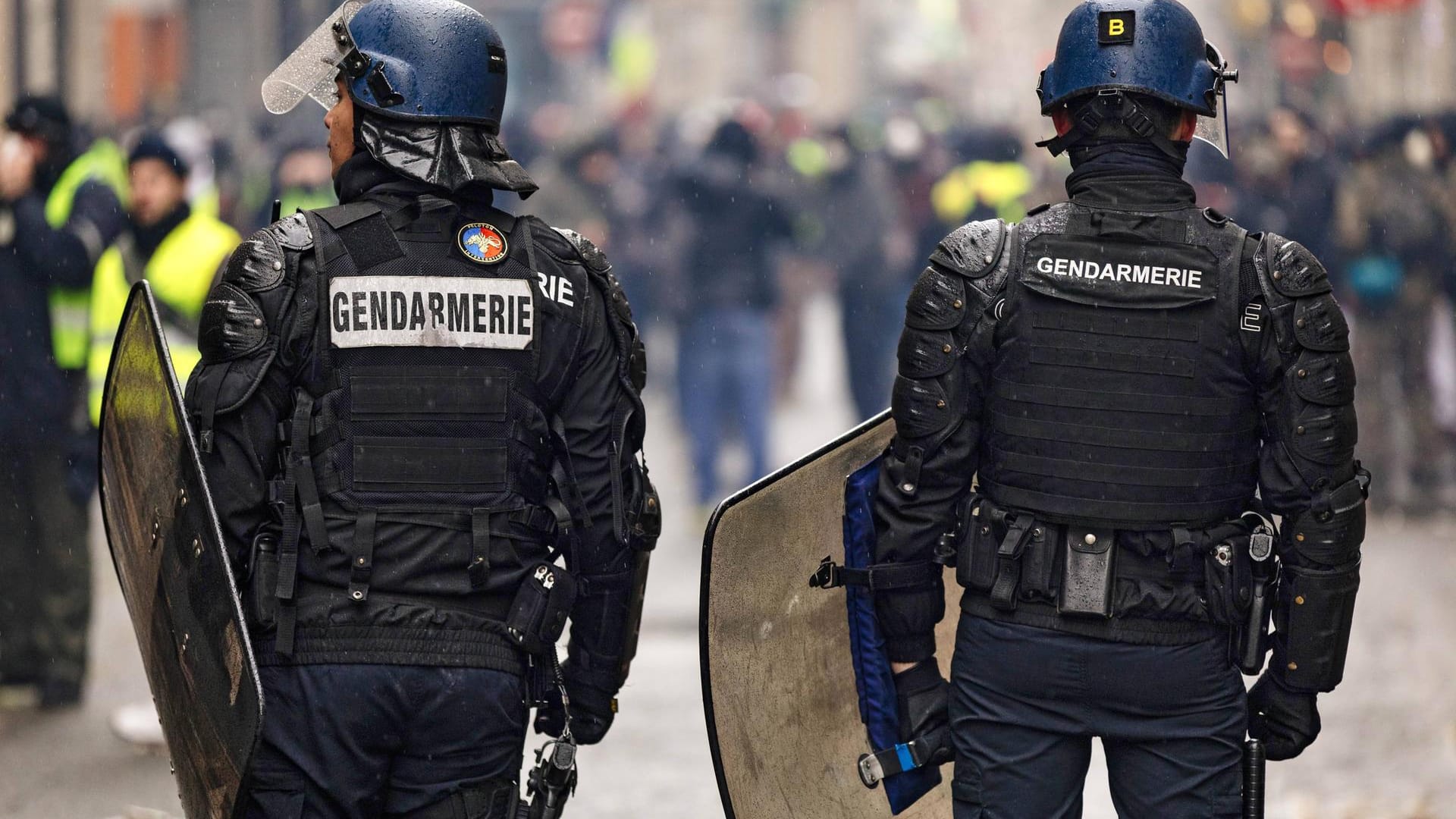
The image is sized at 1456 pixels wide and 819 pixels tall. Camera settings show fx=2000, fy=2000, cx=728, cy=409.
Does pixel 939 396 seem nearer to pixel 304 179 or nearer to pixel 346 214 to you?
pixel 346 214

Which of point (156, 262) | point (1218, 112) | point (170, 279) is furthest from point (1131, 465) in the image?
point (156, 262)

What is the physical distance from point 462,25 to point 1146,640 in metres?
1.71

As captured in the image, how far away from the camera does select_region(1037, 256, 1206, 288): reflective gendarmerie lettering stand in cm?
367

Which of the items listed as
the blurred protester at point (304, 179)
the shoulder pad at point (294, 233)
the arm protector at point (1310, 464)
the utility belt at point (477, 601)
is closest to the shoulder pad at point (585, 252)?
the shoulder pad at point (294, 233)

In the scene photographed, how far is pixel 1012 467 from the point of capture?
375 centimetres

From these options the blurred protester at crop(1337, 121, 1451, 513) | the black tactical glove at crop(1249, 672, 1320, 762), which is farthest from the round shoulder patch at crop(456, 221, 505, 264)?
the blurred protester at crop(1337, 121, 1451, 513)

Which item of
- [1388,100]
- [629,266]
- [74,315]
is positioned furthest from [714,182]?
[1388,100]

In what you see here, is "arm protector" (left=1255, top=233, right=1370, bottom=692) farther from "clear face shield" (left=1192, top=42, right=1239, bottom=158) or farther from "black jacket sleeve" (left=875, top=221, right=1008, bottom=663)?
"black jacket sleeve" (left=875, top=221, right=1008, bottom=663)

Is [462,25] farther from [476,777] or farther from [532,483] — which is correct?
[476,777]

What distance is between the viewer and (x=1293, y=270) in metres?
3.65

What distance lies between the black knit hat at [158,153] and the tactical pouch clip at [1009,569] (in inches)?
184

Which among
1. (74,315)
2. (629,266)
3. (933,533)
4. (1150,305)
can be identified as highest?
(1150,305)

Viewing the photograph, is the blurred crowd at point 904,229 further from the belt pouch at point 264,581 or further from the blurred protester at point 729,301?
the belt pouch at point 264,581

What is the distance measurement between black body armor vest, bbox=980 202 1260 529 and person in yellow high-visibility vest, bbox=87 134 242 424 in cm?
391
